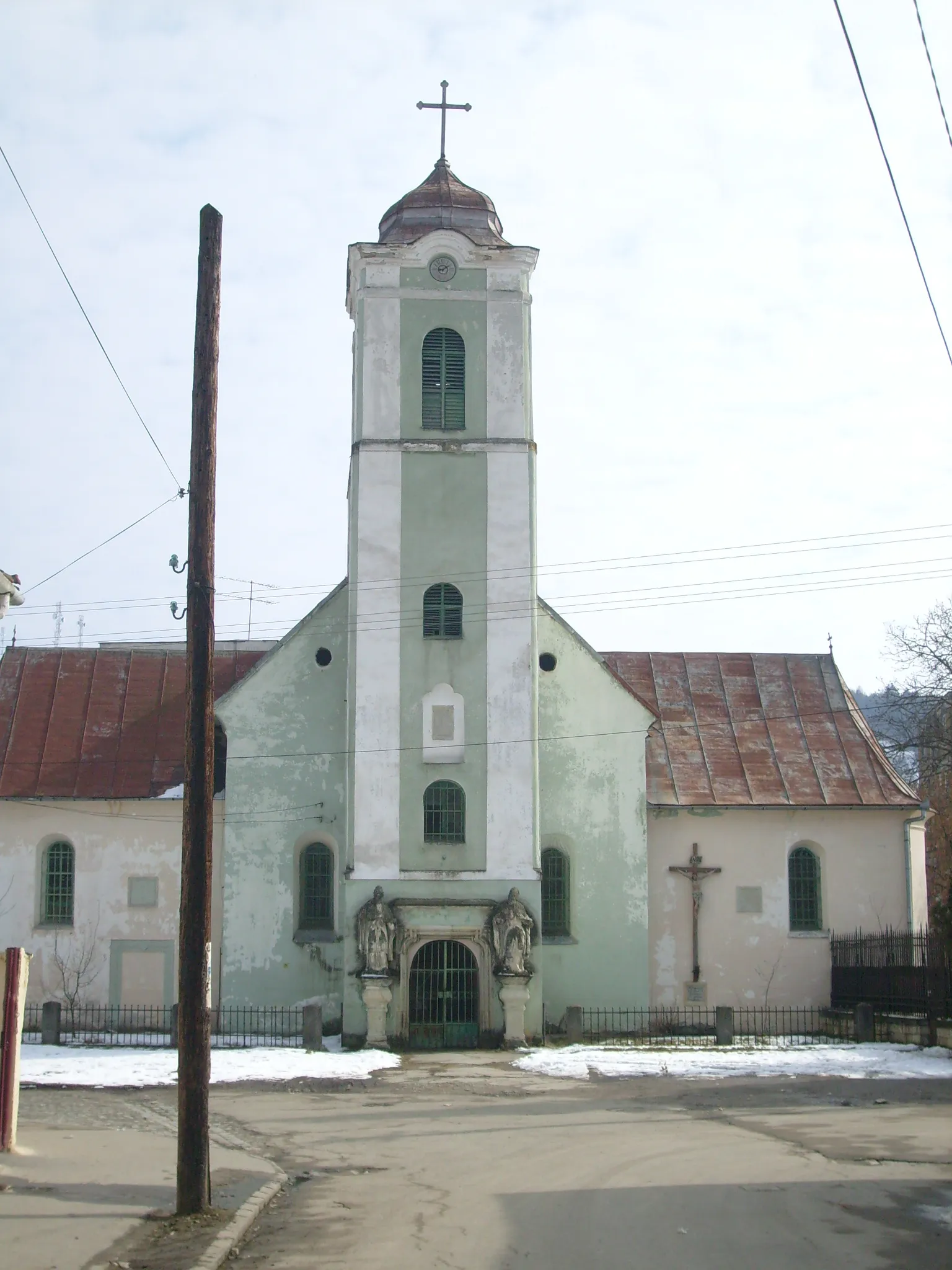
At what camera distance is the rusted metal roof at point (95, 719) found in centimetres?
3303

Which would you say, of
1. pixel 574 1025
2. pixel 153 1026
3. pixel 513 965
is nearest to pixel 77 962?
pixel 153 1026

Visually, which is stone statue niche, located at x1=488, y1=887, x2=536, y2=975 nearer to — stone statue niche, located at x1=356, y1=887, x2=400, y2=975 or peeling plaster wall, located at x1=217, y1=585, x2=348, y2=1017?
stone statue niche, located at x1=356, y1=887, x2=400, y2=975

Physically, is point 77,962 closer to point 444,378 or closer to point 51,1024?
point 51,1024

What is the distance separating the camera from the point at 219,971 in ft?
103

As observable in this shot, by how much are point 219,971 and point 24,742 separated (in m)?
7.35

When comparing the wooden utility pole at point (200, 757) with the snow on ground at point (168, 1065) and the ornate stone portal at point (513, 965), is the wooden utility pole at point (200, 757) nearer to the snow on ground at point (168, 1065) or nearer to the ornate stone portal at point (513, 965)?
the snow on ground at point (168, 1065)

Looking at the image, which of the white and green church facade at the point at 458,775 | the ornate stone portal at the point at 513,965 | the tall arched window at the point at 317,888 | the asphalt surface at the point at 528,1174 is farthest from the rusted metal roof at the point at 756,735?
the asphalt surface at the point at 528,1174

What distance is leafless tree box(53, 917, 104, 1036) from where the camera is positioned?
31.6 meters

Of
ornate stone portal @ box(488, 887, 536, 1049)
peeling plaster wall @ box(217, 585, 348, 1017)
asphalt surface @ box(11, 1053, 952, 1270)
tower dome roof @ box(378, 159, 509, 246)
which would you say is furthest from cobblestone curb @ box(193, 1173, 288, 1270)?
tower dome roof @ box(378, 159, 509, 246)

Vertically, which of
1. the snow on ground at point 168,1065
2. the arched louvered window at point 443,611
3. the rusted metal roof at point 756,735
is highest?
the arched louvered window at point 443,611

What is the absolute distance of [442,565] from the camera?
99.0ft

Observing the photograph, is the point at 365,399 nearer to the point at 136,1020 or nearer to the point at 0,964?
the point at 136,1020

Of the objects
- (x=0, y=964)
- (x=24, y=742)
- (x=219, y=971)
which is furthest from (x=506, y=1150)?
(x=24, y=742)

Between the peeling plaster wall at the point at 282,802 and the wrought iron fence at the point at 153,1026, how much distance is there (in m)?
0.36
